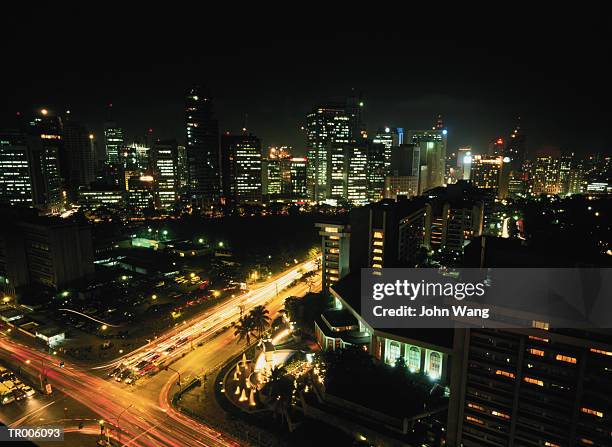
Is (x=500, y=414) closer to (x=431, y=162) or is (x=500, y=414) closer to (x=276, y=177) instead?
(x=276, y=177)

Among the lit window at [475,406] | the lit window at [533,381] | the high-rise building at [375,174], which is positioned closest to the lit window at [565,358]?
the lit window at [533,381]

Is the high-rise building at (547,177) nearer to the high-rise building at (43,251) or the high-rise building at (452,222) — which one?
the high-rise building at (452,222)

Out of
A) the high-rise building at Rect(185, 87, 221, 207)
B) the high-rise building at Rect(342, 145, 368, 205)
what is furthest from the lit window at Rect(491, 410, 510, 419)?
the high-rise building at Rect(185, 87, 221, 207)

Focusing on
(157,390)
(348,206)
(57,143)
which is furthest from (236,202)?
(157,390)

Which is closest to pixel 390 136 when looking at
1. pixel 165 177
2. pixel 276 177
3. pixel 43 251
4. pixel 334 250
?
pixel 276 177

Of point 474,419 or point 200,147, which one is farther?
point 200,147

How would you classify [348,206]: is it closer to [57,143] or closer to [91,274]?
[91,274]
